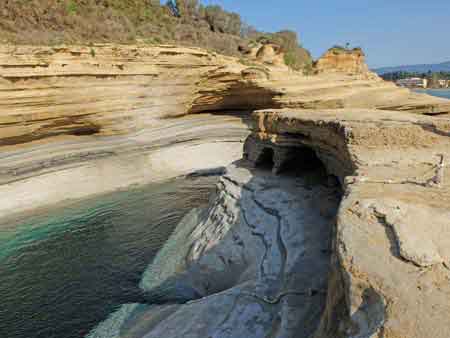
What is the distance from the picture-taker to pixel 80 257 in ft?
27.2

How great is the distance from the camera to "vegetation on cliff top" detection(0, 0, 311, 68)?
12.9m

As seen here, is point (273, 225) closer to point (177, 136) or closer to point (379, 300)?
point (379, 300)

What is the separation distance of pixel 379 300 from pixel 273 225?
4316 millimetres

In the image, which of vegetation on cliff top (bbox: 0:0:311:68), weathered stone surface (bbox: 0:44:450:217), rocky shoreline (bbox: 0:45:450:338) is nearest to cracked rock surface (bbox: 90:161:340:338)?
rocky shoreline (bbox: 0:45:450:338)

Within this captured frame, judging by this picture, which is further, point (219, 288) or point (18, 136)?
point (18, 136)

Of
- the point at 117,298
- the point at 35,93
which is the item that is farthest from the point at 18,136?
the point at 117,298

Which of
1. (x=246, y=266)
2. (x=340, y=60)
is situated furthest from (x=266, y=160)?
(x=340, y=60)

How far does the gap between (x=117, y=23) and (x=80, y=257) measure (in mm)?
10990

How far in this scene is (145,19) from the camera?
17.7 metres

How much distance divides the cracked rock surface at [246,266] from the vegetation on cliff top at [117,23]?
8950mm

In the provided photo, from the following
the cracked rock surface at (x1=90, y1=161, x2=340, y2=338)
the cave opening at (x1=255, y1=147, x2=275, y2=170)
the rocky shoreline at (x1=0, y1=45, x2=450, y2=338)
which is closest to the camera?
the rocky shoreline at (x1=0, y1=45, x2=450, y2=338)

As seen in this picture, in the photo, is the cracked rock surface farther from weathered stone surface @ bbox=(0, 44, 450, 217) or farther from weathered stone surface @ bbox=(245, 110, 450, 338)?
weathered stone surface @ bbox=(0, 44, 450, 217)

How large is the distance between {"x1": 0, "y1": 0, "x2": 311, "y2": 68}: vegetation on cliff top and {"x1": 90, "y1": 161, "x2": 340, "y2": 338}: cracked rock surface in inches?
352

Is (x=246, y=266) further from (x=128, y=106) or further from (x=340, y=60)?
(x=340, y=60)
